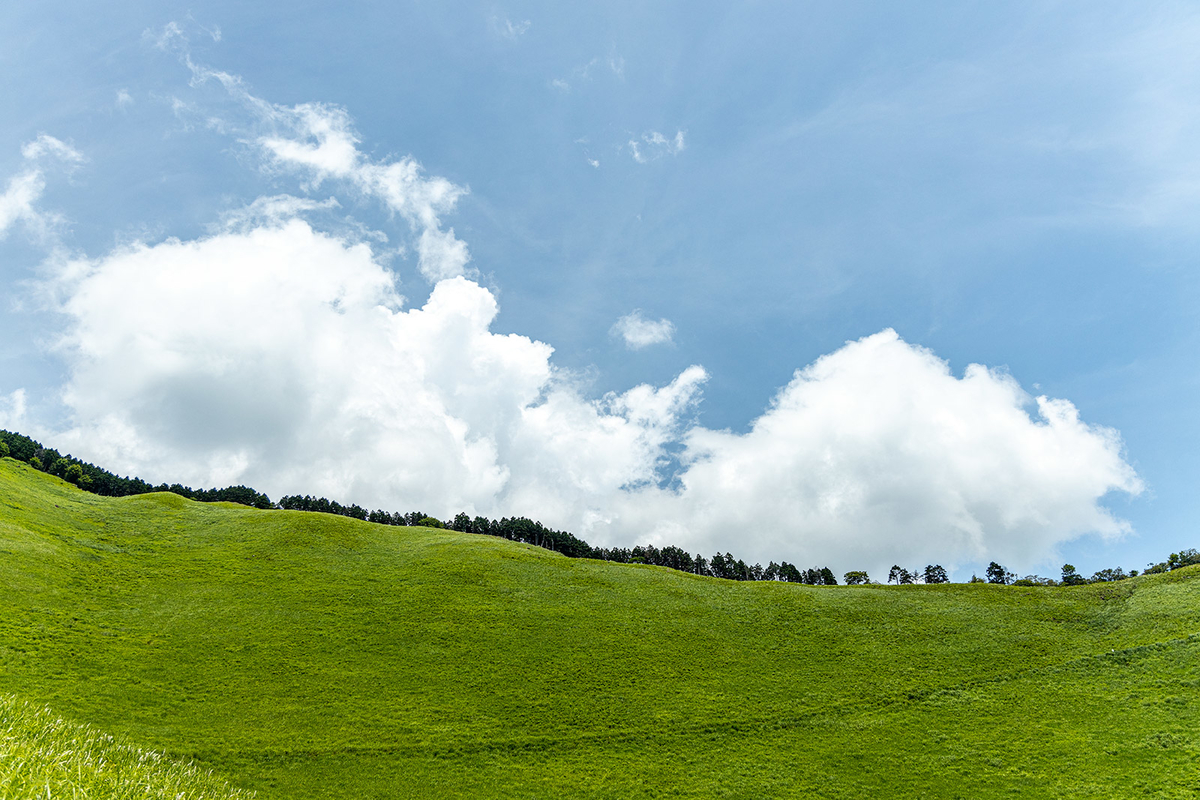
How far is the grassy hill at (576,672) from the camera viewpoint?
42.0 m

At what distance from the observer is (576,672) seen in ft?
182

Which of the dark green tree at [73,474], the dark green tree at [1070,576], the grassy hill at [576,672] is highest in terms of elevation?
the dark green tree at [1070,576]

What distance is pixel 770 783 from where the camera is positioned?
42.3 meters

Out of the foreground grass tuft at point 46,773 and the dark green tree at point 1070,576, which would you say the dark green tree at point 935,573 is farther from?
the foreground grass tuft at point 46,773

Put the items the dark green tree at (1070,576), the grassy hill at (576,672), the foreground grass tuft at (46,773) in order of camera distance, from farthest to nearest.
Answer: the dark green tree at (1070,576) < the grassy hill at (576,672) < the foreground grass tuft at (46,773)

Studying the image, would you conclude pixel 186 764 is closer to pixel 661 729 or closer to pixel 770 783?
pixel 661 729

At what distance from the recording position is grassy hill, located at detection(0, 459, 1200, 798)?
138ft

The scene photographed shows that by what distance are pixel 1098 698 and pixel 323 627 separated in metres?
72.4

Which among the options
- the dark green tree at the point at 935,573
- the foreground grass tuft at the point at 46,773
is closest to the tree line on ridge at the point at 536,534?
the dark green tree at the point at 935,573

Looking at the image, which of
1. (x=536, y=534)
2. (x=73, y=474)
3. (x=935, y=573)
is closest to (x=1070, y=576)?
(x=935, y=573)

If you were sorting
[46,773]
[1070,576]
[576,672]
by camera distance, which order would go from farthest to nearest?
[1070,576] < [576,672] < [46,773]

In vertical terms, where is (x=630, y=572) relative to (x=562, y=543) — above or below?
below

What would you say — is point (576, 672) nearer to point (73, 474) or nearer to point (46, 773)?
point (46, 773)

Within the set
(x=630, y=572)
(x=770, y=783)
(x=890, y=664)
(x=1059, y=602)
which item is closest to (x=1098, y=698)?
(x=890, y=664)
